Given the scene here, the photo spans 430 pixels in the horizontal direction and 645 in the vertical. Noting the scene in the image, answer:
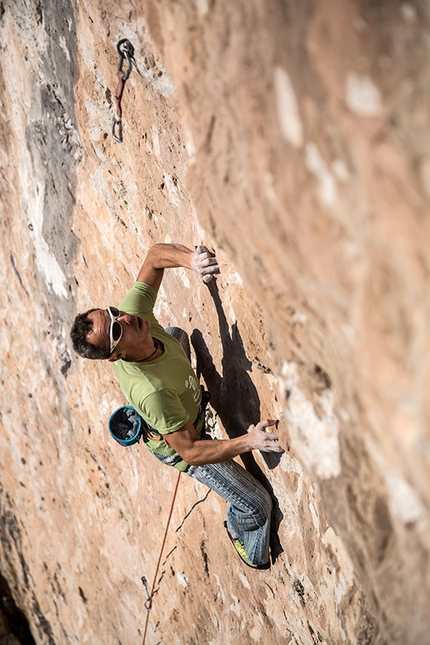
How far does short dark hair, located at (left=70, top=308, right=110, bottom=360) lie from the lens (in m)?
2.40

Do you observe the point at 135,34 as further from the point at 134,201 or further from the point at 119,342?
the point at 119,342

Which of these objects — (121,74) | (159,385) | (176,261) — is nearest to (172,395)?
(159,385)

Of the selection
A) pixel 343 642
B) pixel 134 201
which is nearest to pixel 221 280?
pixel 134 201

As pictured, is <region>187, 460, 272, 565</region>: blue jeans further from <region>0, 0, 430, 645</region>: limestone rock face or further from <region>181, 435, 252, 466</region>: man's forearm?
<region>181, 435, 252, 466</region>: man's forearm

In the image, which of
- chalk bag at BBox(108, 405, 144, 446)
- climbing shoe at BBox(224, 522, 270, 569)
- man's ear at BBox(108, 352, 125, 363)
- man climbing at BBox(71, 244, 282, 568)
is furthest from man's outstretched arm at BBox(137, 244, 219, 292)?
climbing shoe at BBox(224, 522, 270, 569)

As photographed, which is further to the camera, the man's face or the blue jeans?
the blue jeans

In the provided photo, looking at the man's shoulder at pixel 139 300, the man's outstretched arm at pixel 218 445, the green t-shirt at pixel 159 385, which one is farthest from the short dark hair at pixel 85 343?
the man's outstretched arm at pixel 218 445

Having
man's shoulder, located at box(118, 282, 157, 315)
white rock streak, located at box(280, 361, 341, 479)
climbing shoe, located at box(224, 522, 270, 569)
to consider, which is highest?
man's shoulder, located at box(118, 282, 157, 315)

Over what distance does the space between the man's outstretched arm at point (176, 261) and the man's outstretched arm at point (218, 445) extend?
2.44 feet

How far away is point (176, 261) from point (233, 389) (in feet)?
2.45

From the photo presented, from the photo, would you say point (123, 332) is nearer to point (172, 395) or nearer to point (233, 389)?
point (172, 395)

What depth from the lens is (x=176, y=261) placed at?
2766 millimetres

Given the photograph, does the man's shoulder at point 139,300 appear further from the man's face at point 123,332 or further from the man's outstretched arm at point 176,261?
the man's face at point 123,332

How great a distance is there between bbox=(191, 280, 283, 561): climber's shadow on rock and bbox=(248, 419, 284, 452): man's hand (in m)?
0.20
